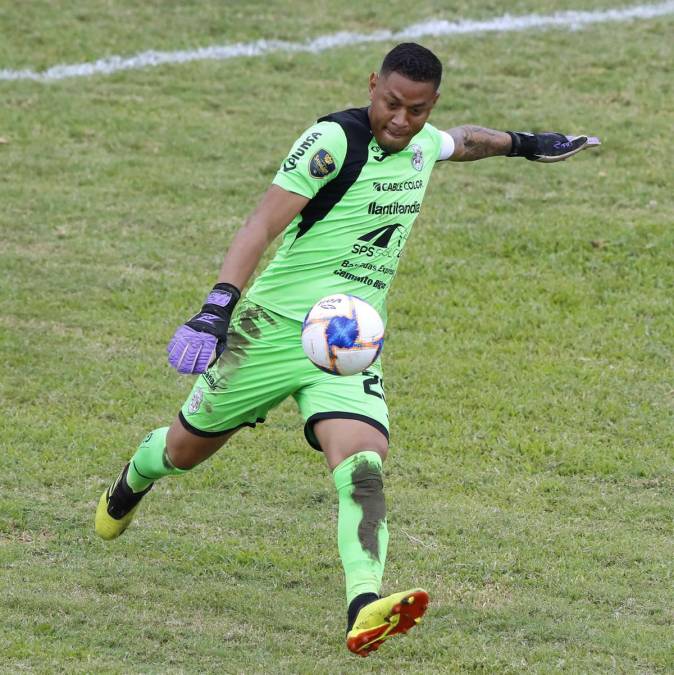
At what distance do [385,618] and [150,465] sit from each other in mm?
1832

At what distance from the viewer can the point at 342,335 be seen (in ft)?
17.9

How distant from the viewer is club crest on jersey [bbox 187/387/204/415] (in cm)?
605

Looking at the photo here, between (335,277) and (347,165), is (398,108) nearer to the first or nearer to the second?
(347,165)

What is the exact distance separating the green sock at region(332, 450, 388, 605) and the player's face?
4.43ft

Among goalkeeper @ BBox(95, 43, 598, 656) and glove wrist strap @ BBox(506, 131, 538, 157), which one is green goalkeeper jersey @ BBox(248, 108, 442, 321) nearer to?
goalkeeper @ BBox(95, 43, 598, 656)

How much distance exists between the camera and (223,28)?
16078 millimetres

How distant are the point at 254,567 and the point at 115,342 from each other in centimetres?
343

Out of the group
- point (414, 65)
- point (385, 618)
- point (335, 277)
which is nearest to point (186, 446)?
point (335, 277)

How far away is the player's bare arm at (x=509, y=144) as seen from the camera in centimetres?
655

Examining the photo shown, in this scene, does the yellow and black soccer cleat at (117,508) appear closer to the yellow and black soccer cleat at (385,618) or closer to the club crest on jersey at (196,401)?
the club crest on jersey at (196,401)

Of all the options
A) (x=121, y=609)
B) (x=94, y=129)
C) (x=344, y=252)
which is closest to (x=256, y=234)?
(x=344, y=252)

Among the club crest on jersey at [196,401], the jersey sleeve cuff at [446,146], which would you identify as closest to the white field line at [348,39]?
the jersey sleeve cuff at [446,146]

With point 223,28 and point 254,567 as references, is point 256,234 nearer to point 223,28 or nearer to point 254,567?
point 254,567

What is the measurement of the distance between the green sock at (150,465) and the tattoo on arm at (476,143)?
6.35 ft
